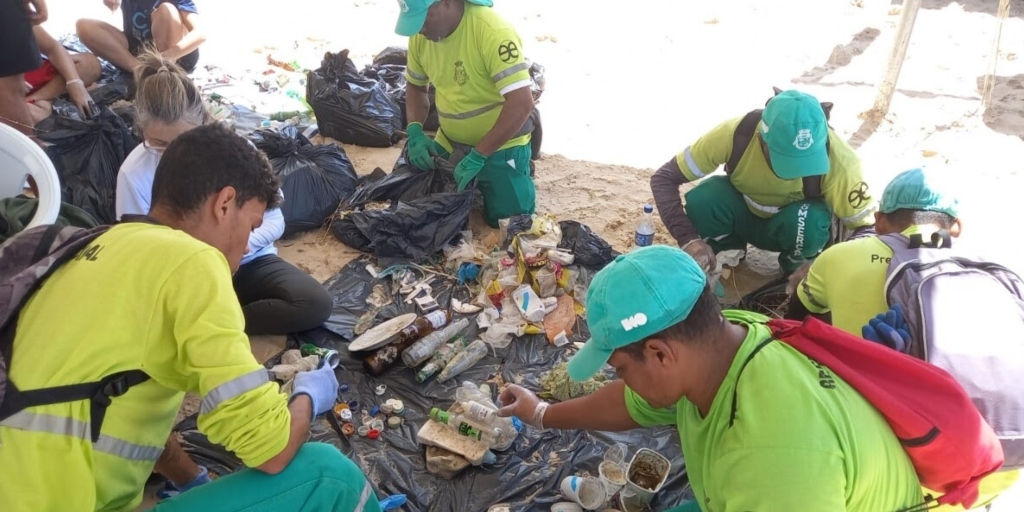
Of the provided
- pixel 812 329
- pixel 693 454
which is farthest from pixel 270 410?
pixel 812 329

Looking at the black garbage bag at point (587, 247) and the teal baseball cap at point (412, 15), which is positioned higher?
the teal baseball cap at point (412, 15)

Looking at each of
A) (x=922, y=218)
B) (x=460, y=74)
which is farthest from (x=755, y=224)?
(x=460, y=74)

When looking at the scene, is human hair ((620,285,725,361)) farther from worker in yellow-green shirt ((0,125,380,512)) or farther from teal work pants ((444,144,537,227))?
teal work pants ((444,144,537,227))

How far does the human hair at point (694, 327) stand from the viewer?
1.56m

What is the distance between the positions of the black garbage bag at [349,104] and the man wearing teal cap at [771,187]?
2283 millimetres

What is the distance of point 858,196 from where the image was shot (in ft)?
10.5

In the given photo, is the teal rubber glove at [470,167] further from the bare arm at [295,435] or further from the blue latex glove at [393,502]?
the bare arm at [295,435]

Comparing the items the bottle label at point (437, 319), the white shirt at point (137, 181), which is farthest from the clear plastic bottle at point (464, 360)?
the white shirt at point (137, 181)

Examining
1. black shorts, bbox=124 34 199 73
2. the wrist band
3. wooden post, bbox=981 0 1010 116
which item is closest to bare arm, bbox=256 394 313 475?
the wrist band

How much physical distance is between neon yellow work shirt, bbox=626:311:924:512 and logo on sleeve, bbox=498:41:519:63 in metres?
2.55

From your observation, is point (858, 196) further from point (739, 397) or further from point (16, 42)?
point (16, 42)

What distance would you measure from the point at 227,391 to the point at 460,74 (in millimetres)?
2684

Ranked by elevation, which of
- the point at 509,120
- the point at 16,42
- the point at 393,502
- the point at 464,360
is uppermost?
the point at 16,42

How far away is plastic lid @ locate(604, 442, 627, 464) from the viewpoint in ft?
8.79
